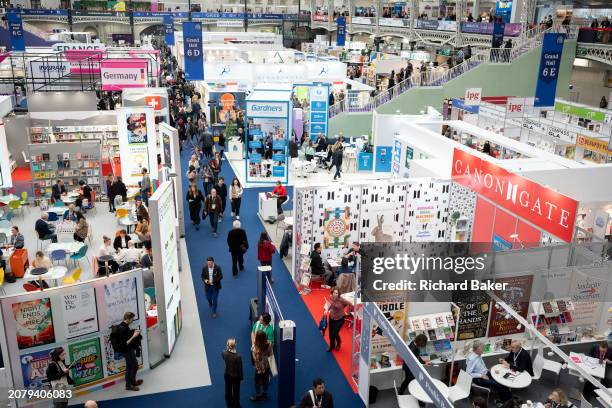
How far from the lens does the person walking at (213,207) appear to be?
42.0ft

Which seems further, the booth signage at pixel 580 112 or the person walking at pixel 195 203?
the booth signage at pixel 580 112

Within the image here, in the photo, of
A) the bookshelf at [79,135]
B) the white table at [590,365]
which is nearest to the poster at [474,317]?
the white table at [590,365]

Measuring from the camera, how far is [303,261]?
10547 mm

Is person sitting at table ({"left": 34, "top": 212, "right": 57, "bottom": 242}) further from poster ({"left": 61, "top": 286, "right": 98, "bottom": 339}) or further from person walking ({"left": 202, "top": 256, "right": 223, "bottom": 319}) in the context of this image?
poster ({"left": 61, "top": 286, "right": 98, "bottom": 339})

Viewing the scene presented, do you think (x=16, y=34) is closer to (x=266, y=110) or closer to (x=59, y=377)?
(x=266, y=110)

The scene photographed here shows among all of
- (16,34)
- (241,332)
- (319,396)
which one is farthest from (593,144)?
(16,34)

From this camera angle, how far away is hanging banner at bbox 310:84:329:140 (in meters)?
21.1

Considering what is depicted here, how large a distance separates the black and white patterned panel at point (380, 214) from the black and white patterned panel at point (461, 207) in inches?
42.3

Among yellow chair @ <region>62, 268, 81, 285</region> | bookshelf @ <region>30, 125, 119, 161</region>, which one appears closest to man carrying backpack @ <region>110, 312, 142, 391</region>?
yellow chair @ <region>62, 268, 81, 285</region>

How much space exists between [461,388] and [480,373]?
1.17 ft

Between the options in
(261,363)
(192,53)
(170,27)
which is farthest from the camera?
(170,27)

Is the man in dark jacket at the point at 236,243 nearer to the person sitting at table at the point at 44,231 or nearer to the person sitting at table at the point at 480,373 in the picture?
the person sitting at table at the point at 44,231

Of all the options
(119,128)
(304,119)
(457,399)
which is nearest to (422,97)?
(304,119)

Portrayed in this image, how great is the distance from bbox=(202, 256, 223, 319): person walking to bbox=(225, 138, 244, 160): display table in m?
11.4
